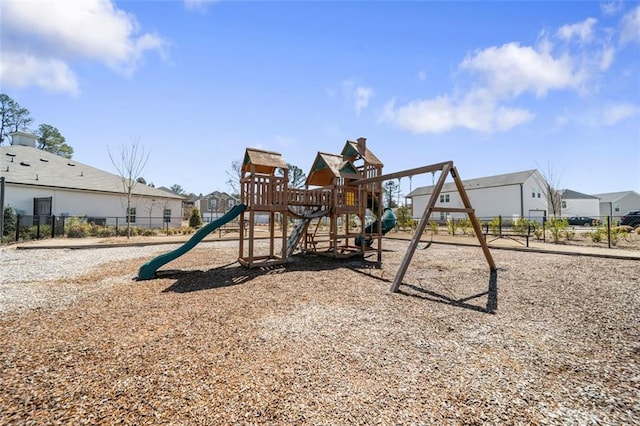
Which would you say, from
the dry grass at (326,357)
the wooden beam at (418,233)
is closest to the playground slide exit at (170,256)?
the dry grass at (326,357)

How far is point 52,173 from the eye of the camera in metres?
21.8

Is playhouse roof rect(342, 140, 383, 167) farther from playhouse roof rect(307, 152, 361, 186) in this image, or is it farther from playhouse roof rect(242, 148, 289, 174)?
playhouse roof rect(242, 148, 289, 174)

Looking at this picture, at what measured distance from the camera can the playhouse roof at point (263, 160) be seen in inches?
347

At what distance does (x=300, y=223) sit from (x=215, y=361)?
786cm

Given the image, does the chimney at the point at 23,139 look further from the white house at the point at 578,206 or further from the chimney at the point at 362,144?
the white house at the point at 578,206

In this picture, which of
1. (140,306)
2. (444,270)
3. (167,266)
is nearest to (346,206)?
(444,270)

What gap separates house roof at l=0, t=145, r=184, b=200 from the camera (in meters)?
19.8

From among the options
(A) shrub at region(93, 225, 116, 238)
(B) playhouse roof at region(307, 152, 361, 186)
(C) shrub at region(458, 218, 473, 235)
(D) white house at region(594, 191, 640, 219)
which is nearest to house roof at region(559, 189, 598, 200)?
(D) white house at region(594, 191, 640, 219)

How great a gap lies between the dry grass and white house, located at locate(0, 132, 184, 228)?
17.8 meters

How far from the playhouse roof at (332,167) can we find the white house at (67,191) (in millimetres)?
14742

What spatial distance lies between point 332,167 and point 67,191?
71.4 ft

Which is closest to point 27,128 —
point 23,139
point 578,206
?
point 23,139

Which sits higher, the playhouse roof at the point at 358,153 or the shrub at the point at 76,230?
the playhouse roof at the point at 358,153

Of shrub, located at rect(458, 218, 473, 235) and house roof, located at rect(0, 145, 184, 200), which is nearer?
house roof, located at rect(0, 145, 184, 200)
